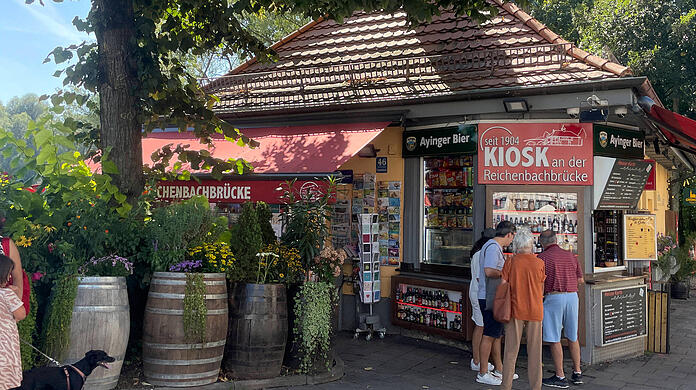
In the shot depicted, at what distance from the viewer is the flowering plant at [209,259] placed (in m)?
5.84

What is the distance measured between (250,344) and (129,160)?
2641 millimetres

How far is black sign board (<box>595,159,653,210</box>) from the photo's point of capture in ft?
26.0

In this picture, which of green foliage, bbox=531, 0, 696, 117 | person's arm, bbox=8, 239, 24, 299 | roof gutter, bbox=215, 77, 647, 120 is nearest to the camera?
person's arm, bbox=8, 239, 24, 299

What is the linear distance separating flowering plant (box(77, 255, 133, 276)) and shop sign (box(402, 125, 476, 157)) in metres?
4.55

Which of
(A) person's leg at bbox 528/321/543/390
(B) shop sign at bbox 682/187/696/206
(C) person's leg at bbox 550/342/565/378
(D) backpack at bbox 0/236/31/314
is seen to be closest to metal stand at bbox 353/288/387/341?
(C) person's leg at bbox 550/342/565/378

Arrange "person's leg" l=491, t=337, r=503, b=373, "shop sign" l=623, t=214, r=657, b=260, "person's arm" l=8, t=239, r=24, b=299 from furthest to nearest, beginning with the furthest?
"shop sign" l=623, t=214, r=657, b=260, "person's leg" l=491, t=337, r=503, b=373, "person's arm" l=8, t=239, r=24, b=299

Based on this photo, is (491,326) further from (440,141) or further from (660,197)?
(660,197)

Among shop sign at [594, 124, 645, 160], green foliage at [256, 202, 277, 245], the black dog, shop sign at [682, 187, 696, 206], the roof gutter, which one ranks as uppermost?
the roof gutter

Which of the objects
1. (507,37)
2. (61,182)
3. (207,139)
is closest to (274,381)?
(61,182)

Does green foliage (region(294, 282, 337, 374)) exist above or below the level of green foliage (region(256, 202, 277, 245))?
below

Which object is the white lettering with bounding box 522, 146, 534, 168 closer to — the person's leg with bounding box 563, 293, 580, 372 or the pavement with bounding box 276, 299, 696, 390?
the person's leg with bounding box 563, 293, 580, 372

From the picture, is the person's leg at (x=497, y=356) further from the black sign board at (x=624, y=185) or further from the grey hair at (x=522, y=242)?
the black sign board at (x=624, y=185)

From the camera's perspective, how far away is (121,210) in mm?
6004

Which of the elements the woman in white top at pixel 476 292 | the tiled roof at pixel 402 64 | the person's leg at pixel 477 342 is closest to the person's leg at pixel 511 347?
the woman in white top at pixel 476 292
